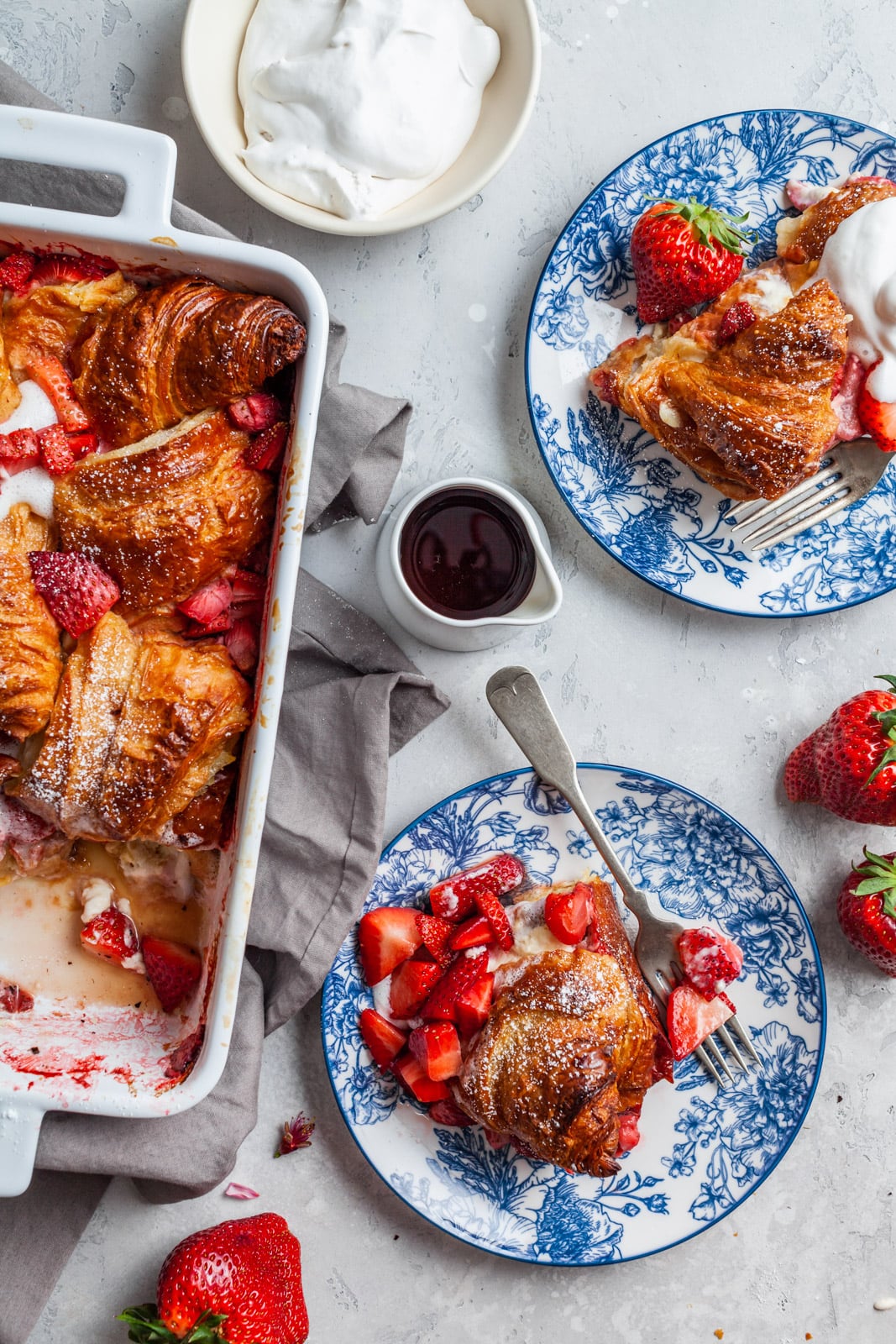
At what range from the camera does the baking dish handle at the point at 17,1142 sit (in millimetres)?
2074

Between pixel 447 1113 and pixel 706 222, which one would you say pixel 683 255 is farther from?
pixel 447 1113

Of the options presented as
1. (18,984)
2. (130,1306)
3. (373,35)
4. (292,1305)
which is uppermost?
(373,35)

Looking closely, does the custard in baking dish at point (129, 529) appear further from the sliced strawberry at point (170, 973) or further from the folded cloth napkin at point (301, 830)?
the folded cloth napkin at point (301, 830)

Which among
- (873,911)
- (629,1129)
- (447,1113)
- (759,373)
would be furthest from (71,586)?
(873,911)

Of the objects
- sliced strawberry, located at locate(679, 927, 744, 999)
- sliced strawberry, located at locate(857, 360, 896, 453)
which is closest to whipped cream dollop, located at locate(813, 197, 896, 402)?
sliced strawberry, located at locate(857, 360, 896, 453)

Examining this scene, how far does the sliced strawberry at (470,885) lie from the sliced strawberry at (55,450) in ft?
4.23

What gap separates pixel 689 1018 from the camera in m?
2.58

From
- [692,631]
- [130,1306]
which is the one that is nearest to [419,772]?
[692,631]

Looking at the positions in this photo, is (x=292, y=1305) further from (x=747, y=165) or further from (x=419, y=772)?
(x=747, y=165)

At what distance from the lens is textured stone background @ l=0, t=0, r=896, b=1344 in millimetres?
2621

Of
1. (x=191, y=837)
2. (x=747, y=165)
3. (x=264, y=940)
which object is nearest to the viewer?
(x=191, y=837)

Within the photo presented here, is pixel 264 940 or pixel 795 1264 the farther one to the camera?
pixel 795 1264

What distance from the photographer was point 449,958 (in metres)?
2.53

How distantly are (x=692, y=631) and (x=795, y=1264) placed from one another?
5.68ft
